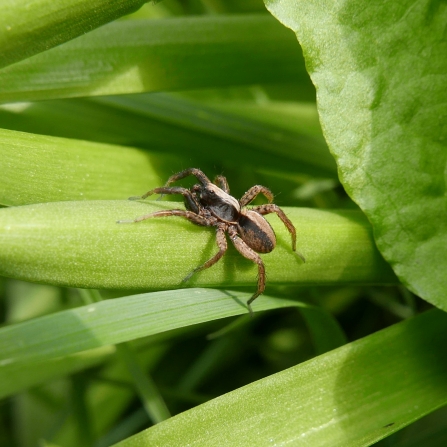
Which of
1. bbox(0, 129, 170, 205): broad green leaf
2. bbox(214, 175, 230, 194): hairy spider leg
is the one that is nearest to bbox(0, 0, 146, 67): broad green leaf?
bbox(0, 129, 170, 205): broad green leaf

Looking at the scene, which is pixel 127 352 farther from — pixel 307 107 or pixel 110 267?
pixel 307 107

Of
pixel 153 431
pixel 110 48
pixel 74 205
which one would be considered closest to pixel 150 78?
pixel 110 48

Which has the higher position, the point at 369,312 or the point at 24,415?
the point at 24,415

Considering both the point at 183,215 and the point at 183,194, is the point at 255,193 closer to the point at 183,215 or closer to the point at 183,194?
the point at 183,194

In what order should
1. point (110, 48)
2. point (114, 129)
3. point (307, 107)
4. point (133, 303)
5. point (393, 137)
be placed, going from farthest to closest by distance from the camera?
1. point (307, 107)
2. point (114, 129)
3. point (110, 48)
4. point (393, 137)
5. point (133, 303)

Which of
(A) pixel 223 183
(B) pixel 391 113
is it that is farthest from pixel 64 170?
(B) pixel 391 113

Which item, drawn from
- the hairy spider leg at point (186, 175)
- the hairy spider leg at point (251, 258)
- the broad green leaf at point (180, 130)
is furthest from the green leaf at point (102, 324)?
the broad green leaf at point (180, 130)
